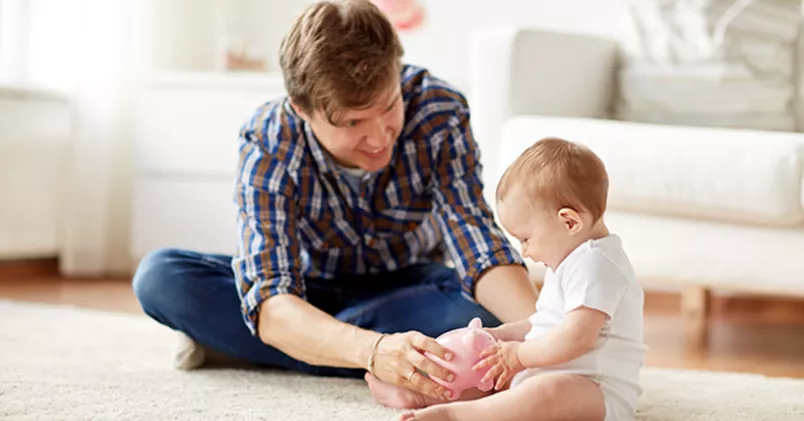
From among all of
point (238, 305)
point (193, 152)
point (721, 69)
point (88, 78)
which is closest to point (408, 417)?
point (238, 305)

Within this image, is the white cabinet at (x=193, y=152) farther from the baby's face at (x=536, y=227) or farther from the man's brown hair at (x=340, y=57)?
the baby's face at (x=536, y=227)

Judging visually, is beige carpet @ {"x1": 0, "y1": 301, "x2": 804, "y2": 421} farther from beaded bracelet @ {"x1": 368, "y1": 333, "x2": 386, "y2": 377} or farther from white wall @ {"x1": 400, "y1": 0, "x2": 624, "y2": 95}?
white wall @ {"x1": 400, "y1": 0, "x2": 624, "y2": 95}

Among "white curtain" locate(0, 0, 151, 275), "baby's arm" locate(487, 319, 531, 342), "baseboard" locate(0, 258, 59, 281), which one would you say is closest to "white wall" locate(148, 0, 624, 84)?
"white curtain" locate(0, 0, 151, 275)

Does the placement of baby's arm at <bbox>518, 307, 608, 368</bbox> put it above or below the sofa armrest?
below

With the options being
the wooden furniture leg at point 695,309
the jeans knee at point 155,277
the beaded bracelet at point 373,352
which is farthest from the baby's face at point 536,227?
the wooden furniture leg at point 695,309

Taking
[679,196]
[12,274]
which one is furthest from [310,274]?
[12,274]

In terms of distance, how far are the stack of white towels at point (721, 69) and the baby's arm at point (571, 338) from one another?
4.95 ft

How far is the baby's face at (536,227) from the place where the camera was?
1155 mm

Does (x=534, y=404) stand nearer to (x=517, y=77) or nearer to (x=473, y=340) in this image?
(x=473, y=340)

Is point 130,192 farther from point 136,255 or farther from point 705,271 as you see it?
point 705,271

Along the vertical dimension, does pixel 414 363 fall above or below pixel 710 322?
above

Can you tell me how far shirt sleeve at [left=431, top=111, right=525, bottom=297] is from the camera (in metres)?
1.51

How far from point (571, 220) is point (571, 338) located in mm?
131

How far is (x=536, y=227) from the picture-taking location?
1.17 metres
